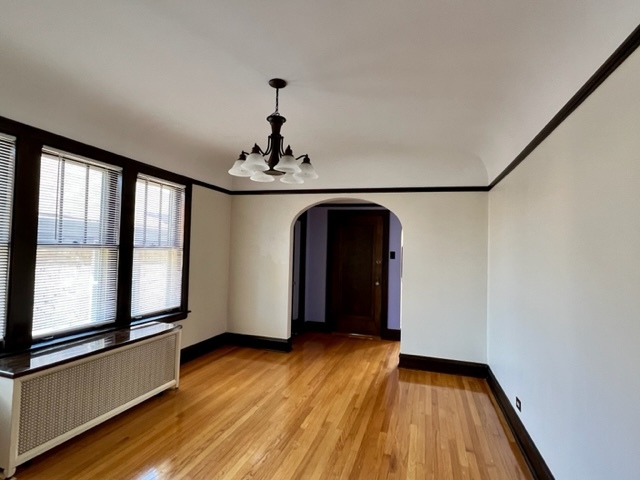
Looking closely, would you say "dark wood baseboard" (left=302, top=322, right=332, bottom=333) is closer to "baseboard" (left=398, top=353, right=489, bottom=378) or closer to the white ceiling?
"baseboard" (left=398, top=353, right=489, bottom=378)

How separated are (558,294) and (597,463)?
837 mm

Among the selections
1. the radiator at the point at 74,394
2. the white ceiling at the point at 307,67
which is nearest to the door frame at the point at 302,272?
the white ceiling at the point at 307,67

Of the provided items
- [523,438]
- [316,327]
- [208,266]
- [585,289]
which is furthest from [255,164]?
[316,327]

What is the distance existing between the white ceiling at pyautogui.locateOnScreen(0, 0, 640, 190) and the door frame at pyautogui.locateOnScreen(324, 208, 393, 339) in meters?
2.36

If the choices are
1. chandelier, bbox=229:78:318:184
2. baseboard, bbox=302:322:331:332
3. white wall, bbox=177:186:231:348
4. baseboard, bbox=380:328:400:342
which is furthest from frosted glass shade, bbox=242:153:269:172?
baseboard, bbox=302:322:331:332

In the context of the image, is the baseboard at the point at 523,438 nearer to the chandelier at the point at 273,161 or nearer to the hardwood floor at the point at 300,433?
the hardwood floor at the point at 300,433

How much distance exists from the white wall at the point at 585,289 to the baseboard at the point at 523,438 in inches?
3.0

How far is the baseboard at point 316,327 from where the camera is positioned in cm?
602

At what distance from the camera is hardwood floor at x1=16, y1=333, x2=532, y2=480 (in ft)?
7.22

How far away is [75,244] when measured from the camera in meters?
2.88

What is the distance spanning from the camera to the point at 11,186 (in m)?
2.41

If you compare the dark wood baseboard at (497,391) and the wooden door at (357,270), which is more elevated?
the wooden door at (357,270)

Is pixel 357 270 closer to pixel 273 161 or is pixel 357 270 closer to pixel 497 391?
pixel 497 391

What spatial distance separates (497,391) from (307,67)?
3409mm
